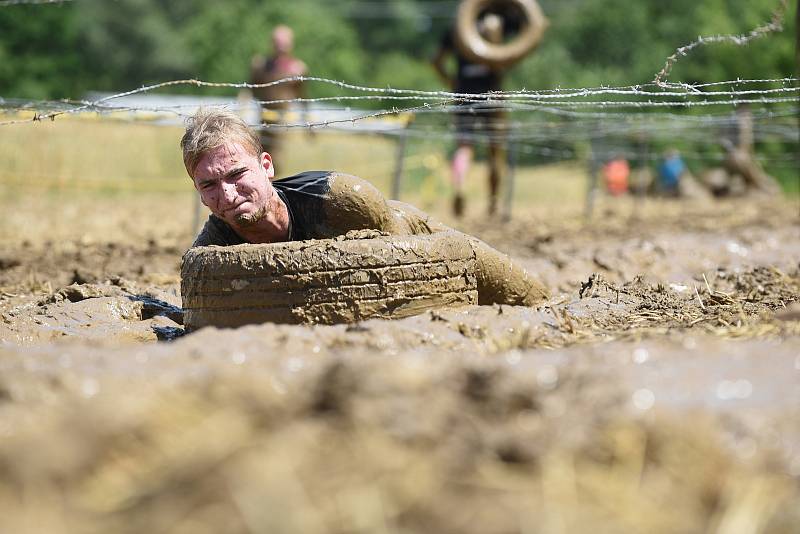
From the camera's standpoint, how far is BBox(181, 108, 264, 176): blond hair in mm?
4711

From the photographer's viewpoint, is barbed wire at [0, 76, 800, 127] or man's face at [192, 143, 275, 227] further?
man's face at [192, 143, 275, 227]

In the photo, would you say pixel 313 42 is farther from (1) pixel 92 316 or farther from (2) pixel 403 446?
(2) pixel 403 446

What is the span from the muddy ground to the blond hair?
1.34 meters

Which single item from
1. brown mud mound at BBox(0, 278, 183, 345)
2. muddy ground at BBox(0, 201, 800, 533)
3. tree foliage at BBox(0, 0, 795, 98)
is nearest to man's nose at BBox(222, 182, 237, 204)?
brown mud mound at BBox(0, 278, 183, 345)

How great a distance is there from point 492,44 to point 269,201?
829 centimetres

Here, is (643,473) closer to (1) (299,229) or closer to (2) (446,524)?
(2) (446,524)

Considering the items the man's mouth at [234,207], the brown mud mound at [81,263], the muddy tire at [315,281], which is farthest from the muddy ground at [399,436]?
the brown mud mound at [81,263]

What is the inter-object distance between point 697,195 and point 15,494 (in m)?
19.9

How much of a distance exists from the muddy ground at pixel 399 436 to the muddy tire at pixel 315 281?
0.66m

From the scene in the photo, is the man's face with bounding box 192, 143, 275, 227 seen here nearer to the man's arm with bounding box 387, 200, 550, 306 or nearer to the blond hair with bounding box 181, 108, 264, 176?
the blond hair with bounding box 181, 108, 264, 176

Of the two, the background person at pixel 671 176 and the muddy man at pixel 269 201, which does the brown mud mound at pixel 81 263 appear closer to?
the muddy man at pixel 269 201

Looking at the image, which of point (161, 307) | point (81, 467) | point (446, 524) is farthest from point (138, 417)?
point (161, 307)

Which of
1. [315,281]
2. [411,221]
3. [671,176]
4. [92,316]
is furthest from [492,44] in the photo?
[671,176]

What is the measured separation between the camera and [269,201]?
479 cm
